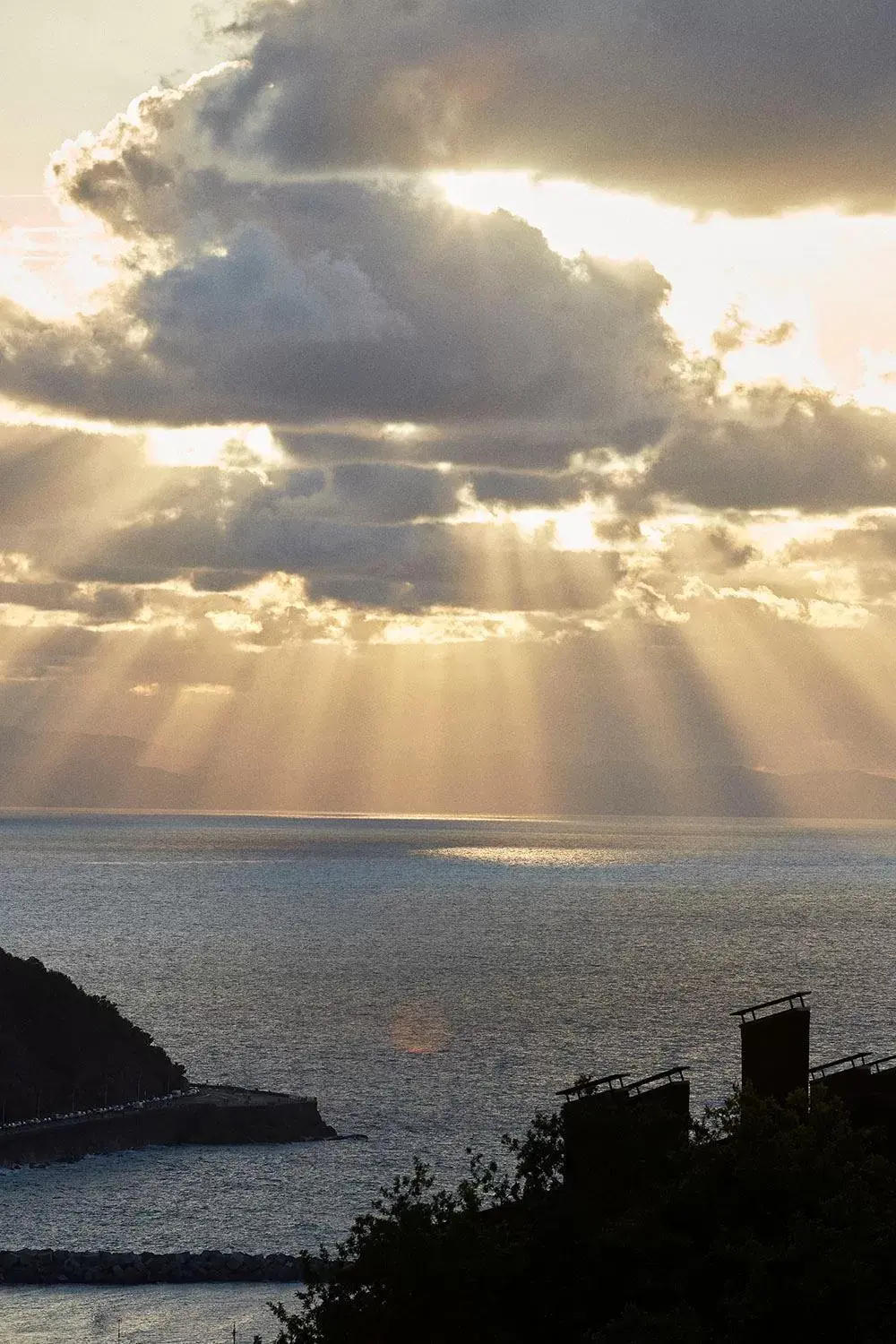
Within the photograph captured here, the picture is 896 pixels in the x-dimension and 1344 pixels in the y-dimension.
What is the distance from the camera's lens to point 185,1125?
125m

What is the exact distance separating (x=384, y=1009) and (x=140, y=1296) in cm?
10169

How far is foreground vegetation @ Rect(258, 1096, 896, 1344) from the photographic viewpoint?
109 feet

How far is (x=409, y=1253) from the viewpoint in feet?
124

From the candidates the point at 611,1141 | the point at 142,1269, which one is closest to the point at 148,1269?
the point at 142,1269

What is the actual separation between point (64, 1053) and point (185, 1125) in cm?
1334

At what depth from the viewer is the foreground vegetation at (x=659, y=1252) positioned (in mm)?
33344

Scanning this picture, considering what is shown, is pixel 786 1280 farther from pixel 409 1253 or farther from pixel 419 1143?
pixel 419 1143

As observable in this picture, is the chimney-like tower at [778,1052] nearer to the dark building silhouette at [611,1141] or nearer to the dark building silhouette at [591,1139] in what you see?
the dark building silhouette at [611,1141]

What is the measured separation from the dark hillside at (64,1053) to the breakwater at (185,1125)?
3001mm

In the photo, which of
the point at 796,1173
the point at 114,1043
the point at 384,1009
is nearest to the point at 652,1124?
the point at 796,1173

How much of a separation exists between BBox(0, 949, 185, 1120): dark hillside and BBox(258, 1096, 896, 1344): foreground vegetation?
301ft

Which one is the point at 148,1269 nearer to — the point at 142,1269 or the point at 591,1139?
the point at 142,1269

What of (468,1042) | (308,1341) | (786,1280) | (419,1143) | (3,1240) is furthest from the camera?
(468,1042)

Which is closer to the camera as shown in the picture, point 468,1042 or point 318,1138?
point 318,1138
